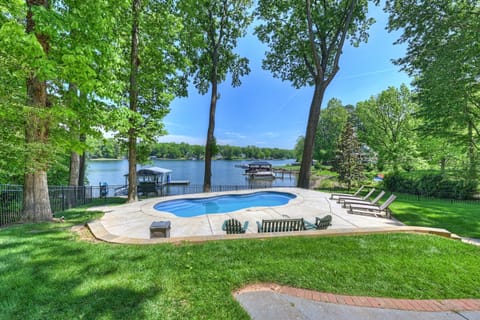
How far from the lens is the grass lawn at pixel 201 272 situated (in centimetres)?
236

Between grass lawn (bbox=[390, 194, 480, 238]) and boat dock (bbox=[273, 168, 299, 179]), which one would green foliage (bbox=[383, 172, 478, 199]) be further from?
boat dock (bbox=[273, 168, 299, 179])

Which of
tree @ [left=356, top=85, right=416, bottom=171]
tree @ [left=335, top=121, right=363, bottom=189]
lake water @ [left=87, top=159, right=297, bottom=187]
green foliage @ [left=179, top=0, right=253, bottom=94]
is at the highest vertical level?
green foliage @ [left=179, top=0, right=253, bottom=94]

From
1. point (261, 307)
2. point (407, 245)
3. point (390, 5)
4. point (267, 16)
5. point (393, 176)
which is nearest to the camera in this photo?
point (261, 307)

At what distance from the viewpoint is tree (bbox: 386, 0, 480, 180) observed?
766 cm

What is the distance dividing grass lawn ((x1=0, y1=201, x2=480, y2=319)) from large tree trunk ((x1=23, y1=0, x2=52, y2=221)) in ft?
6.09

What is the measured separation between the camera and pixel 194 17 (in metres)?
12.8

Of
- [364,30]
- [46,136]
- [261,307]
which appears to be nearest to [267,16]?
[364,30]

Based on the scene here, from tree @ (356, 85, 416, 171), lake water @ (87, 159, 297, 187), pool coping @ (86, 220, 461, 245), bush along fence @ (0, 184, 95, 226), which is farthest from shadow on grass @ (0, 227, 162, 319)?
tree @ (356, 85, 416, 171)

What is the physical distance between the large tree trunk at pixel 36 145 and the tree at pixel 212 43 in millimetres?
8530

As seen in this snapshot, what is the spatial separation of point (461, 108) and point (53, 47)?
14.6 metres

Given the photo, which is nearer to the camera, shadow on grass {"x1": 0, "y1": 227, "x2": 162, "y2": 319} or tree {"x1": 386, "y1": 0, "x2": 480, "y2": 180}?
shadow on grass {"x1": 0, "y1": 227, "x2": 162, "y2": 319}

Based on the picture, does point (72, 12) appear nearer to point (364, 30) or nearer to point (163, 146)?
point (364, 30)

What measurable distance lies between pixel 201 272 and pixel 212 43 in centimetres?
1516

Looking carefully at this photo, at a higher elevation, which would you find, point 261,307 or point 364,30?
point 364,30
